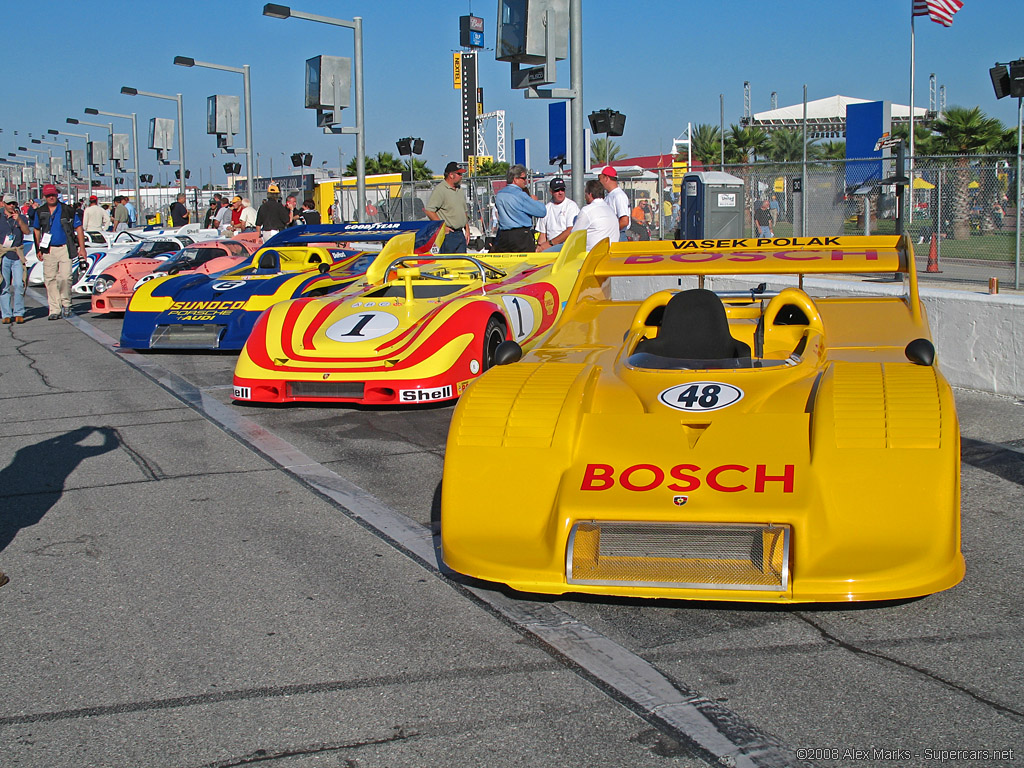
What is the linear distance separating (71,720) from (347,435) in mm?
3961

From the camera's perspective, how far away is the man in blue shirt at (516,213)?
11750 mm

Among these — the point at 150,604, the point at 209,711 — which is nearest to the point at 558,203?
the point at 150,604

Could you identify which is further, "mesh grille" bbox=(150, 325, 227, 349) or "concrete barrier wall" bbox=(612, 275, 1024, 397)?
"mesh grille" bbox=(150, 325, 227, 349)

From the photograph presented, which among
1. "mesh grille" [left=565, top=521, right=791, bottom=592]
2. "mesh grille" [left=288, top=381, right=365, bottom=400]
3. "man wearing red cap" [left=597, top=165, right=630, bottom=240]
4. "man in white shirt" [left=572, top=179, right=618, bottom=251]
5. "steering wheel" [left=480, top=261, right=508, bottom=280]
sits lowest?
"mesh grille" [left=565, top=521, right=791, bottom=592]

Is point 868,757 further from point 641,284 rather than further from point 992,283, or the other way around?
point 641,284

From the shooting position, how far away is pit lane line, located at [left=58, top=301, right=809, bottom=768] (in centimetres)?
279

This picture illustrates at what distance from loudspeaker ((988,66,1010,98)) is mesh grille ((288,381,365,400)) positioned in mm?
9518

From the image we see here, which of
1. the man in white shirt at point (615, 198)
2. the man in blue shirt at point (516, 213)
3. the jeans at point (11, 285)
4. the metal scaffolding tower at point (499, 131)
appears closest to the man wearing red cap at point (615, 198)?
the man in white shirt at point (615, 198)

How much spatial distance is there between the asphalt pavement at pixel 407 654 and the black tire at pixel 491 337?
2472mm

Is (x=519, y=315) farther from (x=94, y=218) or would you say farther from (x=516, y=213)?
(x=94, y=218)

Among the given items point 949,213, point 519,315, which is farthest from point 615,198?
point 949,213

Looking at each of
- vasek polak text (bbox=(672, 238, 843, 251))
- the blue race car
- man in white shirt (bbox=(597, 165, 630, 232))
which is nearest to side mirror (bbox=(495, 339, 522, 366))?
vasek polak text (bbox=(672, 238, 843, 251))

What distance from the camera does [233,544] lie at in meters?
4.68

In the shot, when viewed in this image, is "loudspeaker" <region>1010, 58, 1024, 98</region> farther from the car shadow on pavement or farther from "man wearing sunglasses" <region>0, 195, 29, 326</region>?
"man wearing sunglasses" <region>0, 195, 29, 326</region>
